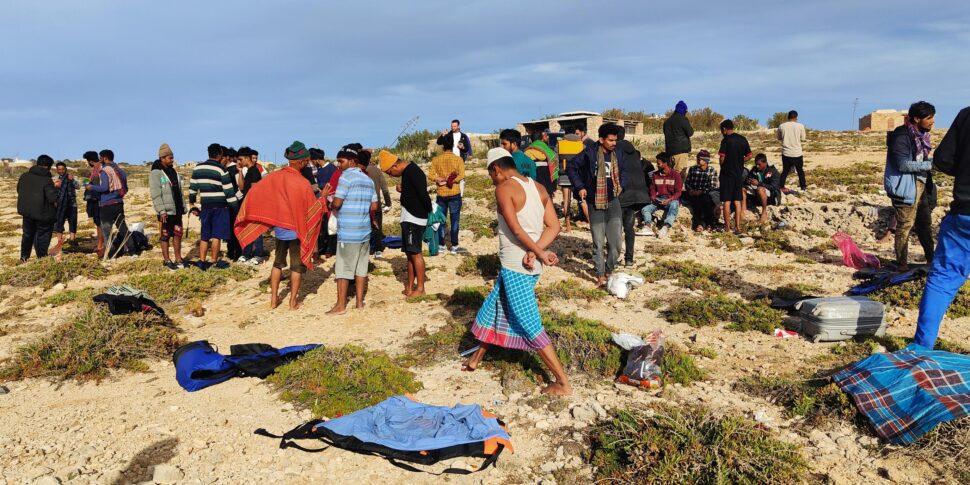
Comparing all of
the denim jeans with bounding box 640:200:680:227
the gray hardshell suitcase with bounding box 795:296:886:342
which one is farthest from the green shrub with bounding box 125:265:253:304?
the gray hardshell suitcase with bounding box 795:296:886:342

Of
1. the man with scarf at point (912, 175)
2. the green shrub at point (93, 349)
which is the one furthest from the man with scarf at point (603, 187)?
the green shrub at point (93, 349)

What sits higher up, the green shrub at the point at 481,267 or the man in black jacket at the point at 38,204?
the man in black jacket at the point at 38,204

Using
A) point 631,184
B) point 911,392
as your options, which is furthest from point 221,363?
point 631,184

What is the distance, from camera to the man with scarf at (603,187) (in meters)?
7.43

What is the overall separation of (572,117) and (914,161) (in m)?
23.5

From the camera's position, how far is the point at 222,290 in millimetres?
8414

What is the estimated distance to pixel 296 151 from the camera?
711 cm

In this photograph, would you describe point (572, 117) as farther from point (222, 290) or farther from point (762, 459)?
point (762, 459)

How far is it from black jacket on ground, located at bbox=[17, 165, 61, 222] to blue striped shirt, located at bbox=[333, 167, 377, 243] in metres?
6.26

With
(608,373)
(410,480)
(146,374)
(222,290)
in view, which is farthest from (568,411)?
(222,290)

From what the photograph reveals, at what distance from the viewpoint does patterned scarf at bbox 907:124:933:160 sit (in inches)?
250

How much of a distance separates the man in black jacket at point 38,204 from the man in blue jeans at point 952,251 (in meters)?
12.0

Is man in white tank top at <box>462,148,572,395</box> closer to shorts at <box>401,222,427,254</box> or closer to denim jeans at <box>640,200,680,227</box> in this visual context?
shorts at <box>401,222,427,254</box>

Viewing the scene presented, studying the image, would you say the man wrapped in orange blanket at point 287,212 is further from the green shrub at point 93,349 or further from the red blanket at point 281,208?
the green shrub at point 93,349
